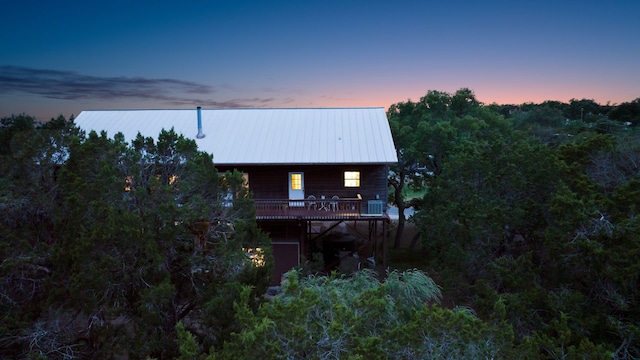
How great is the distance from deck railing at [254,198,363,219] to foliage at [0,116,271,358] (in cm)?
552

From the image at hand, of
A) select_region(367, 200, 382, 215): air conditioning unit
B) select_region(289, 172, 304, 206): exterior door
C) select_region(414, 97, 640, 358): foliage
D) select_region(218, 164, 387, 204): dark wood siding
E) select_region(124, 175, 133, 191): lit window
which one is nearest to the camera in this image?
select_region(414, 97, 640, 358): foliage

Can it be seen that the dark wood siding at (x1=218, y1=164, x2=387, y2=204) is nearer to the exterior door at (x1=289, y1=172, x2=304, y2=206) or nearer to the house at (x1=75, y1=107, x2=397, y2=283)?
the house at (x1=75, y1=107, x2=397, y2=283)

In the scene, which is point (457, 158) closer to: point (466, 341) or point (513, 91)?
point (466, 341)

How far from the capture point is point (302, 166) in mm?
17656

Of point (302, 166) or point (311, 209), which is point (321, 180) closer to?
point (302, 166)

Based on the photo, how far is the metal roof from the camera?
56.7 feet

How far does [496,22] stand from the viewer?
74.1 ft

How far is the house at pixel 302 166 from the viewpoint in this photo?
16.6m

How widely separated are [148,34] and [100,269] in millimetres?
19691

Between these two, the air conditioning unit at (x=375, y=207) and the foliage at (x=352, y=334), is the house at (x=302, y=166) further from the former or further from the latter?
the foliage at (x=352, y=334)

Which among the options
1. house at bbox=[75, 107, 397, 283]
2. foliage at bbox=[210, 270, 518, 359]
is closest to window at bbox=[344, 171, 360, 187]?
house at bbox=[75, 107, 397, 283]

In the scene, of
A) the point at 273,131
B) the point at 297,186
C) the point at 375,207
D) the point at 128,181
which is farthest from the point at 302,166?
the point at 128,181

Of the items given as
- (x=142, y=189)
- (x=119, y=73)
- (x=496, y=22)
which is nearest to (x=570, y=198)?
(x=142, y=189)

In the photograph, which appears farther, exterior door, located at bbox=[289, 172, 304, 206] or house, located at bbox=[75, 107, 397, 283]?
exterior door, located at bbox=[289, 172, 304, 206]
